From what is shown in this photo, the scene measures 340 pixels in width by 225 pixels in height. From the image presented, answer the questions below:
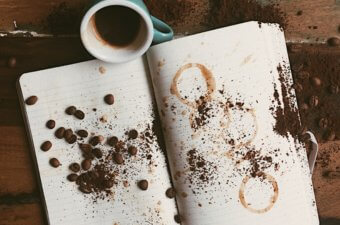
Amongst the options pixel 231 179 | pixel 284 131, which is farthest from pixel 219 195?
pixel 284 131

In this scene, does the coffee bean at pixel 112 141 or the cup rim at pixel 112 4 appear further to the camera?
the coffee bean at pixel 112 141

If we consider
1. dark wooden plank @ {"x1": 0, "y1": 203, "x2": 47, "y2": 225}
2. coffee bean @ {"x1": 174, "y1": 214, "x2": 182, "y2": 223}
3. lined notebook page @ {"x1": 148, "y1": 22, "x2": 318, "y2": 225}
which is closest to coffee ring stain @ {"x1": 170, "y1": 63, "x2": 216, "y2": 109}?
lined notebook page @ {"x1": 148, "y1": 22, "x2": 318, "y2": 225}

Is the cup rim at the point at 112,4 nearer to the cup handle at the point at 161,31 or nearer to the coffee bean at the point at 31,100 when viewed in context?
the cup handle at the point at 161,31

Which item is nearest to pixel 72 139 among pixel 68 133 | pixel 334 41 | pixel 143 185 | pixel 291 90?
pixel 68 133

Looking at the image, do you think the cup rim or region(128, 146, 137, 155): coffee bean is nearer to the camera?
the cup rim

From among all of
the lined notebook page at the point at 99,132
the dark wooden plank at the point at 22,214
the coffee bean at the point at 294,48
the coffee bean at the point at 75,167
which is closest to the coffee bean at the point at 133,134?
the lined notebook page at the point at 99,132

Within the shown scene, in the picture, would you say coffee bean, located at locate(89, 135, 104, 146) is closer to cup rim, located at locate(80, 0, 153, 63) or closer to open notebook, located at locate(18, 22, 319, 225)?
open notebook, located at locate(18, 22, 319, 225)

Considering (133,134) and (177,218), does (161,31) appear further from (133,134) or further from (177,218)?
(177,218)

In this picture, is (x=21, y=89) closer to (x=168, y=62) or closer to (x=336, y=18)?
(x=168, y=62)
